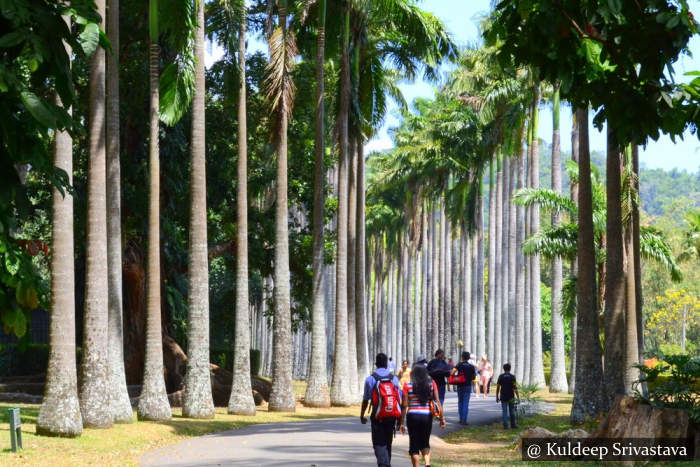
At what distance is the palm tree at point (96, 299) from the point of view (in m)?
19.0

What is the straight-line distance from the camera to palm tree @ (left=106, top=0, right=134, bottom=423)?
20656 millimetres

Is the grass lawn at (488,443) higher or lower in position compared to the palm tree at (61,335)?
lower

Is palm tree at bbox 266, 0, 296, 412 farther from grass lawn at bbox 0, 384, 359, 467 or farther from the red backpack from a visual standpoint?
the red backpack

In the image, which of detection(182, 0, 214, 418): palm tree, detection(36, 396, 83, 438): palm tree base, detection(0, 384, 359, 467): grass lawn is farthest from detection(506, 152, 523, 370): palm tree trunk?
detection(36, 396, 83, 438): palm tree base

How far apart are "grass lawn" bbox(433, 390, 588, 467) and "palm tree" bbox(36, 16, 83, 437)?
260 inches

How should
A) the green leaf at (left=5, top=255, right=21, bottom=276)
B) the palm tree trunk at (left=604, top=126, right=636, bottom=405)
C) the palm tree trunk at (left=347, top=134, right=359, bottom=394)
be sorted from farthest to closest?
the palm tree trunk at (left=347, top=134, right=359, bottom=394) → the palm tree trunk at (left=604, top=126, right=636, bottom=405) → the green leaf at (left=5, top=255, right=21, bottom=276)

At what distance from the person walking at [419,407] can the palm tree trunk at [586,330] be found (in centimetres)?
952

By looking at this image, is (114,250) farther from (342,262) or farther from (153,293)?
(342,262)

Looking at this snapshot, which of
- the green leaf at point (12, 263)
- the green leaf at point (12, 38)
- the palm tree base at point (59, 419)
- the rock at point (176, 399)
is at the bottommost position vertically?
the rock at point (176, 399)

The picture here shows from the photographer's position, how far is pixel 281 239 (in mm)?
27516

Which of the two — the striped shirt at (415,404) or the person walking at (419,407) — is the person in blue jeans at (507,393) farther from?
the striped shirt at (415,404)

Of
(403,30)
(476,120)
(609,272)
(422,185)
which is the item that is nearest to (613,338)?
(609,272)

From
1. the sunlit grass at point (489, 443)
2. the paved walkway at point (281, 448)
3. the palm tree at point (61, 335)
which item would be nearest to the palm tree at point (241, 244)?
the paved walkway at point (281, 448)

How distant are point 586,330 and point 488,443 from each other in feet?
11.7
